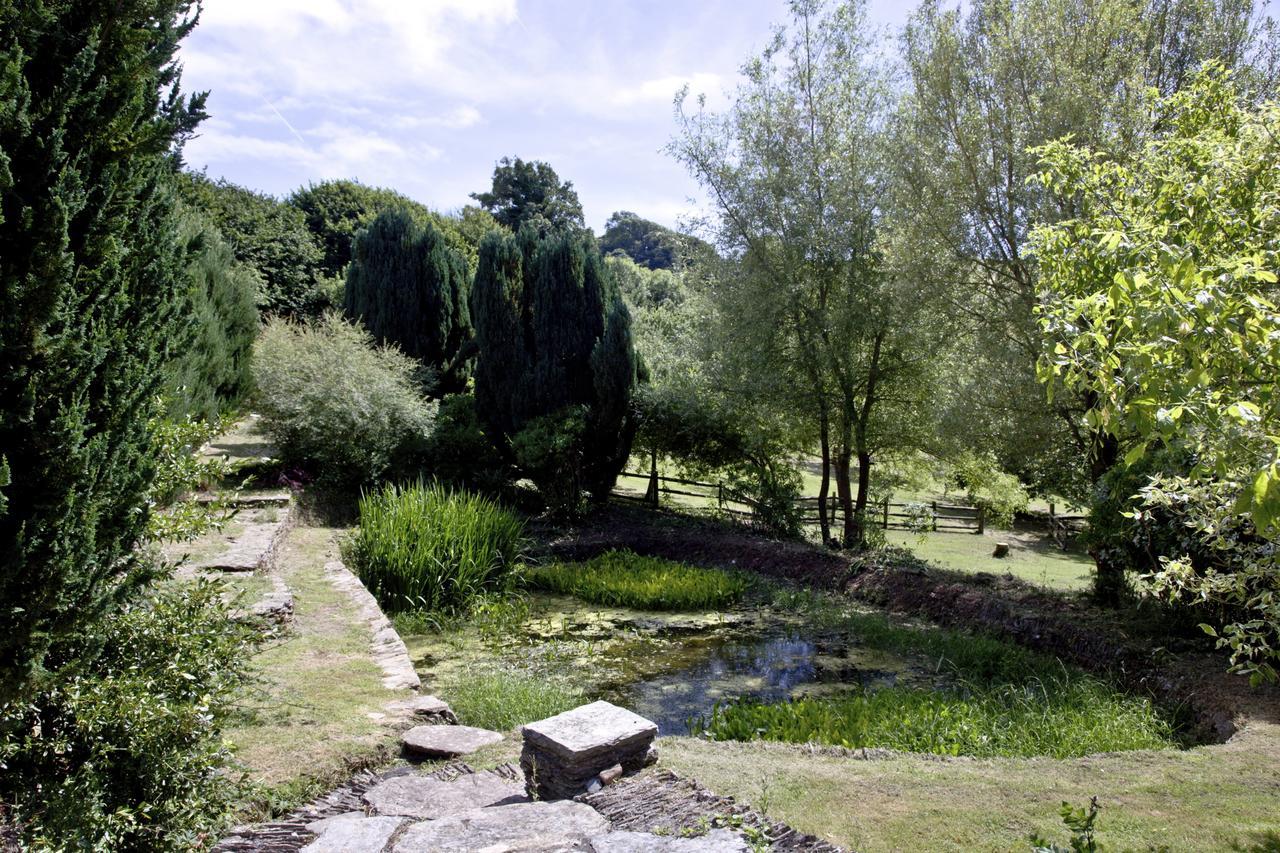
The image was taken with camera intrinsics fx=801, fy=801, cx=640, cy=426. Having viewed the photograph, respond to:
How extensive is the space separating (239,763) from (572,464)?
29.3ft

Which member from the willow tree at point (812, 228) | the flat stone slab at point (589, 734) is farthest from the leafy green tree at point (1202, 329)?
the willow tree at point (812, 228)

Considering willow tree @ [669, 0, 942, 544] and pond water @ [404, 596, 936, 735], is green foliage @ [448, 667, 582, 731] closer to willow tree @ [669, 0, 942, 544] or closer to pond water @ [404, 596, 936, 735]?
pond water @ [404, 596, 936, 735]

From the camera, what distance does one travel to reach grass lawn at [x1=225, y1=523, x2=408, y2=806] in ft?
13.0

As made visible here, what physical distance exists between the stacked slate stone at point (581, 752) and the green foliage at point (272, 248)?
20031mm

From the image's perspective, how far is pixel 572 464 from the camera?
12617 millimetres

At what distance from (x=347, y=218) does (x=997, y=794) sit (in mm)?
29395

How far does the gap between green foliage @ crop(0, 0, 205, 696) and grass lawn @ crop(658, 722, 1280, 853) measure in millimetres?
2794

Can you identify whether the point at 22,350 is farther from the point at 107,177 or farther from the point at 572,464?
the point at 572,464

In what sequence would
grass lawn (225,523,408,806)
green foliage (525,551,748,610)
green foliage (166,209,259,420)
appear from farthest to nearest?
1. green foliage (166,209,259,420)
2. green foliage (525,551,748,610)
3. grass lawn (225,523,408,806)

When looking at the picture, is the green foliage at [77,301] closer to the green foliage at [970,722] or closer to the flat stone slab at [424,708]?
the flat stone slab at [424,708]

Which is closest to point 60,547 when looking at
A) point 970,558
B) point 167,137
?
point 167,137

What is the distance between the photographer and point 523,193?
119ft

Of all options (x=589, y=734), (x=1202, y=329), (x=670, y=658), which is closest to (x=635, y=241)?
(x=670, y=658)

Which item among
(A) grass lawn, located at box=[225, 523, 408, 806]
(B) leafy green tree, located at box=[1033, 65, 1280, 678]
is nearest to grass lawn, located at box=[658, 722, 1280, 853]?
(B) leafy green tree, located at box=[1033, 65, 1280, 678]
